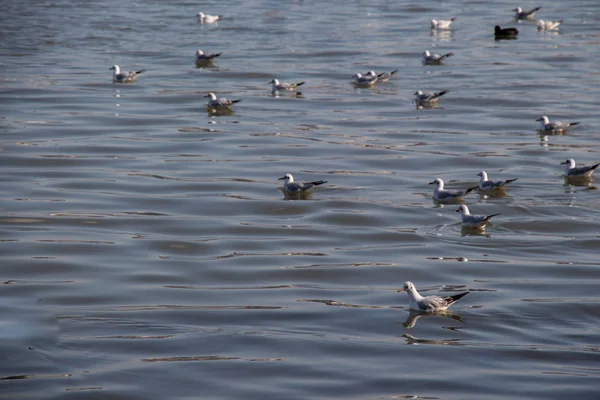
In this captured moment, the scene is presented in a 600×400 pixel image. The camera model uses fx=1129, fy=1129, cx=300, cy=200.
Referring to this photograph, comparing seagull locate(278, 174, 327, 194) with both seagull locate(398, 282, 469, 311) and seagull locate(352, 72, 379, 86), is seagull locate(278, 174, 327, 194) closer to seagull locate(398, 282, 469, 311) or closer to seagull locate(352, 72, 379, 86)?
seagull locate(398, 282, 469, 311)

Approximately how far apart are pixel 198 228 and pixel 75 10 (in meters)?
31.0

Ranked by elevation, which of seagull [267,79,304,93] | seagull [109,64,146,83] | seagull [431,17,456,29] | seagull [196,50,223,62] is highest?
seagull [431,17,456,29]

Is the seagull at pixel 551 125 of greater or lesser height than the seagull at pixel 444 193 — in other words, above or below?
above

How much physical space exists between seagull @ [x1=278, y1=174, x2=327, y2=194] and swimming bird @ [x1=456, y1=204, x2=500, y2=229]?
300cm

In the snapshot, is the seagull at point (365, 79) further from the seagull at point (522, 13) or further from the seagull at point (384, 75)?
the seagull at point (522, 13)

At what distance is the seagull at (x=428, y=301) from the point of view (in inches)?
540

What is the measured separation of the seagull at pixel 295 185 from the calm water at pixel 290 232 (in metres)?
0.38

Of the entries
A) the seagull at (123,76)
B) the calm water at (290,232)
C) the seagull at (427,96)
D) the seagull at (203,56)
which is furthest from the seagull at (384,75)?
the seagull at (123,76)

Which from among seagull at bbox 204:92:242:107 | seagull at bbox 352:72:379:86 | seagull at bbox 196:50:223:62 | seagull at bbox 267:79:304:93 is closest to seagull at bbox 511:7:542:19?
seagull at bbox 196:50:223:62

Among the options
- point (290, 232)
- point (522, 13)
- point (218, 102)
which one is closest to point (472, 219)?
point (290, 232)

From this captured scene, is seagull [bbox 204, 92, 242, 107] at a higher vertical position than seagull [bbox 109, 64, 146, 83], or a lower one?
lower

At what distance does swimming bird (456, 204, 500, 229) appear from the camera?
17547 millimetres

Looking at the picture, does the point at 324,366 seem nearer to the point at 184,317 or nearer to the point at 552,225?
the point at 184,317

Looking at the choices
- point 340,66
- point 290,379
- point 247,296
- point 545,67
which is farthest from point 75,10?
point 290,379
